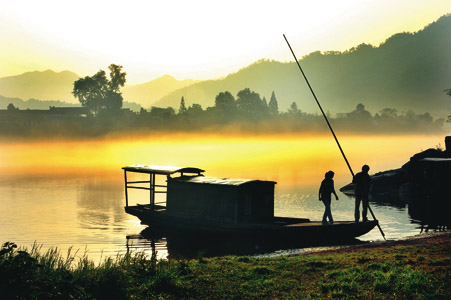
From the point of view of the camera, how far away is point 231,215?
3139cm

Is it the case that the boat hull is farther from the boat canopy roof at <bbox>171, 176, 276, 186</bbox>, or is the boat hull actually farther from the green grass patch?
the green grass patch

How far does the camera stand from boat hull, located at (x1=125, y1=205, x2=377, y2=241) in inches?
1128

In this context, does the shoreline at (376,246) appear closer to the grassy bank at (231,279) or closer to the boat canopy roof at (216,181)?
the grassy bank at (231,279)

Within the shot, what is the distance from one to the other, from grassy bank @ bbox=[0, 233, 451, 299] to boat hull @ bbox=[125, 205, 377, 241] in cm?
1125

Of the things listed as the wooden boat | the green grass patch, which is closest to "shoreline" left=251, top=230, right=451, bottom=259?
the wooden boat

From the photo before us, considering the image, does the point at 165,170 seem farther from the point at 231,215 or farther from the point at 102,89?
the point at 102,89

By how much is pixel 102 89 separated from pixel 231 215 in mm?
157384

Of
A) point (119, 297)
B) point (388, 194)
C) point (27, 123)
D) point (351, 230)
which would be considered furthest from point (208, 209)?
point (27, 123)

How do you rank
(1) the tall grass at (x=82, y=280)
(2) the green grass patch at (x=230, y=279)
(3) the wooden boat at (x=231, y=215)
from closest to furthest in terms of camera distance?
(1) the tall grass at (x=82, y=280), (2) the green grass patch at (x=230, y=279), (3) the wooden boat at (x=231, y=215)

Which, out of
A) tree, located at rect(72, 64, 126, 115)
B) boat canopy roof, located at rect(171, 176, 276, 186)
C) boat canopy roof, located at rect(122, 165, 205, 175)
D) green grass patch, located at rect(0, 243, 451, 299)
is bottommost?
green grass patch, located at rect(0, 243, 451, 299)

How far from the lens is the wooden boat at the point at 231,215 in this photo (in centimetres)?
2878

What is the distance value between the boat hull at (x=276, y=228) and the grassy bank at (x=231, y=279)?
36.9 feet

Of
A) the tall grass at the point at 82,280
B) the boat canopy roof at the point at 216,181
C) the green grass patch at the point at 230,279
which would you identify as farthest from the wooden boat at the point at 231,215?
the tall grass at the point at 82,280

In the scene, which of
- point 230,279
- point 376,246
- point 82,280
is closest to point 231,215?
point 376,246
